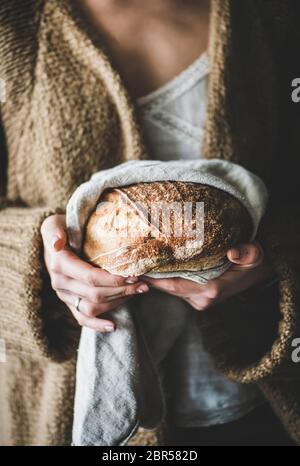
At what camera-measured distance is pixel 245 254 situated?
1.35ft

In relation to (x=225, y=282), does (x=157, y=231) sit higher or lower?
higher

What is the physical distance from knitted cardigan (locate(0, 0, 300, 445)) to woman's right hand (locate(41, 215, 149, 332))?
0.06 metres

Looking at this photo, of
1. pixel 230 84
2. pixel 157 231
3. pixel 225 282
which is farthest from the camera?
pixel 230 84

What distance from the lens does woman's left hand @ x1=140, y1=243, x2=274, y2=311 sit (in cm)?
41

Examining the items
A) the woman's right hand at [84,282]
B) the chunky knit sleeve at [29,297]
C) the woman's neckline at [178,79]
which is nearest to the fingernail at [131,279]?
the woman's right hand at [84,282]

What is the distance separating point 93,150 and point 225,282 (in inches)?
10.0

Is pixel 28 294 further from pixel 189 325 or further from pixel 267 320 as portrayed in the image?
pixel 267 320

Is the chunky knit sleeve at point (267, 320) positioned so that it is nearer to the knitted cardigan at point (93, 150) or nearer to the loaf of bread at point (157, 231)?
the knitted cardigan at point (93, 150)

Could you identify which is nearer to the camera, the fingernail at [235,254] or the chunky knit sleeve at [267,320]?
the fingernail at [235,254]

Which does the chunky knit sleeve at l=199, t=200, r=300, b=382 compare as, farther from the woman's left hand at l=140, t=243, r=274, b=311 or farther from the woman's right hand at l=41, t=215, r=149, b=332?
the woman's right hand at l=41, t=215, r=149, b=332

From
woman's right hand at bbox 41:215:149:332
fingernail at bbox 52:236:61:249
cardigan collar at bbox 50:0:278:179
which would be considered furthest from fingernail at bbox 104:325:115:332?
cardigan collar at bbox 50:0:278:179

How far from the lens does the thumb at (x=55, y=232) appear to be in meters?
0.40

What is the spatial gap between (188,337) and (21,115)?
1.35ft

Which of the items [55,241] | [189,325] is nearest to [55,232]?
[55,241]
